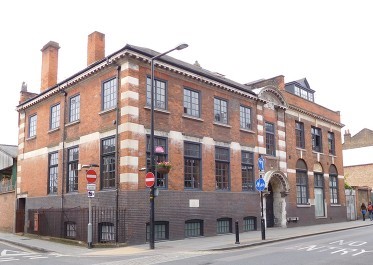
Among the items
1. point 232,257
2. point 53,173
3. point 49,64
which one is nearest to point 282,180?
point 232,257

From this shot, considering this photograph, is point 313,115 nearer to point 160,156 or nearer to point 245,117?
point 245,117

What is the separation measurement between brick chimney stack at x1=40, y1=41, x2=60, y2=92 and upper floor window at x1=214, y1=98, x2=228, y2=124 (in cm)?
1030

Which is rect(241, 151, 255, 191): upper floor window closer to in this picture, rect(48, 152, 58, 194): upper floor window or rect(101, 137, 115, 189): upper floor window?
rect(101, 137, 115, 189): upper floor window

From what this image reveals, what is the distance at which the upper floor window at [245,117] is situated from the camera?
24.5 metres

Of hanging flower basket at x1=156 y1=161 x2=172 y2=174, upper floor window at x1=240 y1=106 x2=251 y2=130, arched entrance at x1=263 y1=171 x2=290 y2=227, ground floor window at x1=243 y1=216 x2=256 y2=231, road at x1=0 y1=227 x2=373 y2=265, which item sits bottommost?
road at x1=0 y1=227 x2=373 y2=265

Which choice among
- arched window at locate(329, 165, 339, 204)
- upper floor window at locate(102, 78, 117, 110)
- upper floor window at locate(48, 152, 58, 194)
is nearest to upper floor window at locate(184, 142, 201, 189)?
upper floor window at locate(102, 78, 117, 110)

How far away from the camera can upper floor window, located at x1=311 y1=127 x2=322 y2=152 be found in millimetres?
31392

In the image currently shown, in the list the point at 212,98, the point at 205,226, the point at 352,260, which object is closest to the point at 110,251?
the point at 205,226

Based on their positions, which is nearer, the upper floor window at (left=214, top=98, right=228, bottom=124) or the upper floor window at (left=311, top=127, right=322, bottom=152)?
the upper floor window at (left=214, top=98, right=228, bottom=124)

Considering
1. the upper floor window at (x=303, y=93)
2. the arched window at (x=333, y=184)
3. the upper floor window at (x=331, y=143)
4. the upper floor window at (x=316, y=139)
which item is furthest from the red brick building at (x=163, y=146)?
the upper floor window at (x=331, y=143)

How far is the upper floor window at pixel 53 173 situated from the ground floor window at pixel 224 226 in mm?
9049

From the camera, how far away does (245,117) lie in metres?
24.8

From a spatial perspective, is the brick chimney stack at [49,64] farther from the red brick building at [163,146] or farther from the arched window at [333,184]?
the arched window at [333,184]

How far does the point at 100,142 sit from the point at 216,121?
21.6 ft
